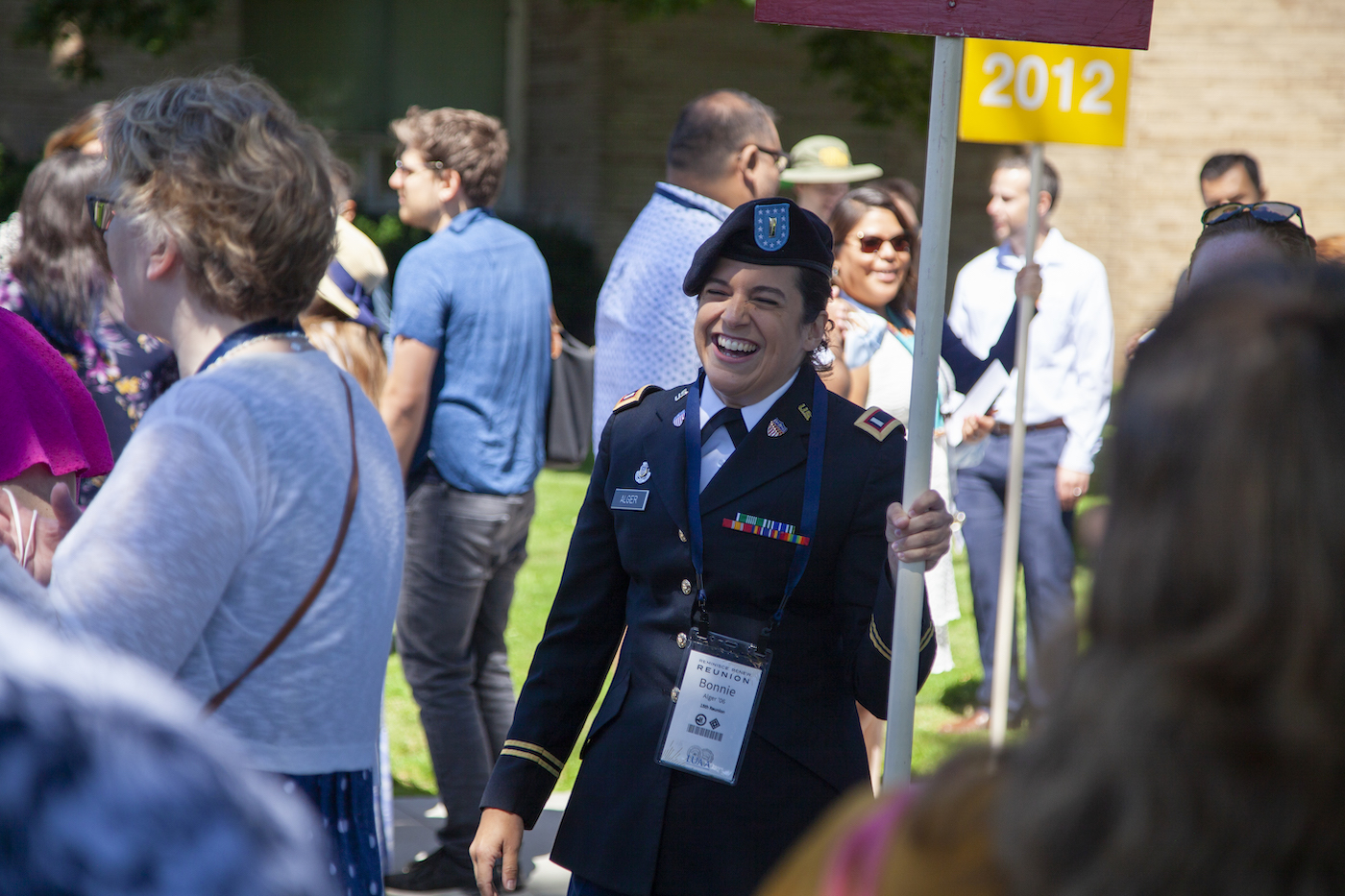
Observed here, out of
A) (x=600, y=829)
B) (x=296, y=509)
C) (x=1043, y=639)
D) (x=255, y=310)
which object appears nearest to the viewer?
(x=1043, y=639)

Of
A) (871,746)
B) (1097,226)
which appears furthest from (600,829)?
(1097,226)

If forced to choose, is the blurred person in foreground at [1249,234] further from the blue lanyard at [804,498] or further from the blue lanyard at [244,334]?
the blue lanyard at [244,334]

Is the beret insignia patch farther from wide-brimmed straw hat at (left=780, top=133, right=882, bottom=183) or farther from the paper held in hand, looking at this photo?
wide-brimmed straw hat at (left=780, top=133, right=882, bottom=183)

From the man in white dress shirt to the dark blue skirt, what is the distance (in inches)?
167

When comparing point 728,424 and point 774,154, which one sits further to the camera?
point 774,154

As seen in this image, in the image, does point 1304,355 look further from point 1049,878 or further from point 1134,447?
point 1049,878

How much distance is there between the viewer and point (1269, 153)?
16438 millimetres

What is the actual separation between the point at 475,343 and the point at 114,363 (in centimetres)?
113

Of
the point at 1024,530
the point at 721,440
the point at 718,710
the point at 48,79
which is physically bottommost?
the point at 1024,530

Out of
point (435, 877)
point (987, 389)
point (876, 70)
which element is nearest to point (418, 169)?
point (987, 389)

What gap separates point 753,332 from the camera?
2.49m

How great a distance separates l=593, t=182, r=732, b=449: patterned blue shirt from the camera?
164 inches

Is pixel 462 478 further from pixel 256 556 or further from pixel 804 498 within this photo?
pixel 256 556

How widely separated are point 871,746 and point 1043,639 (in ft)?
13.4
